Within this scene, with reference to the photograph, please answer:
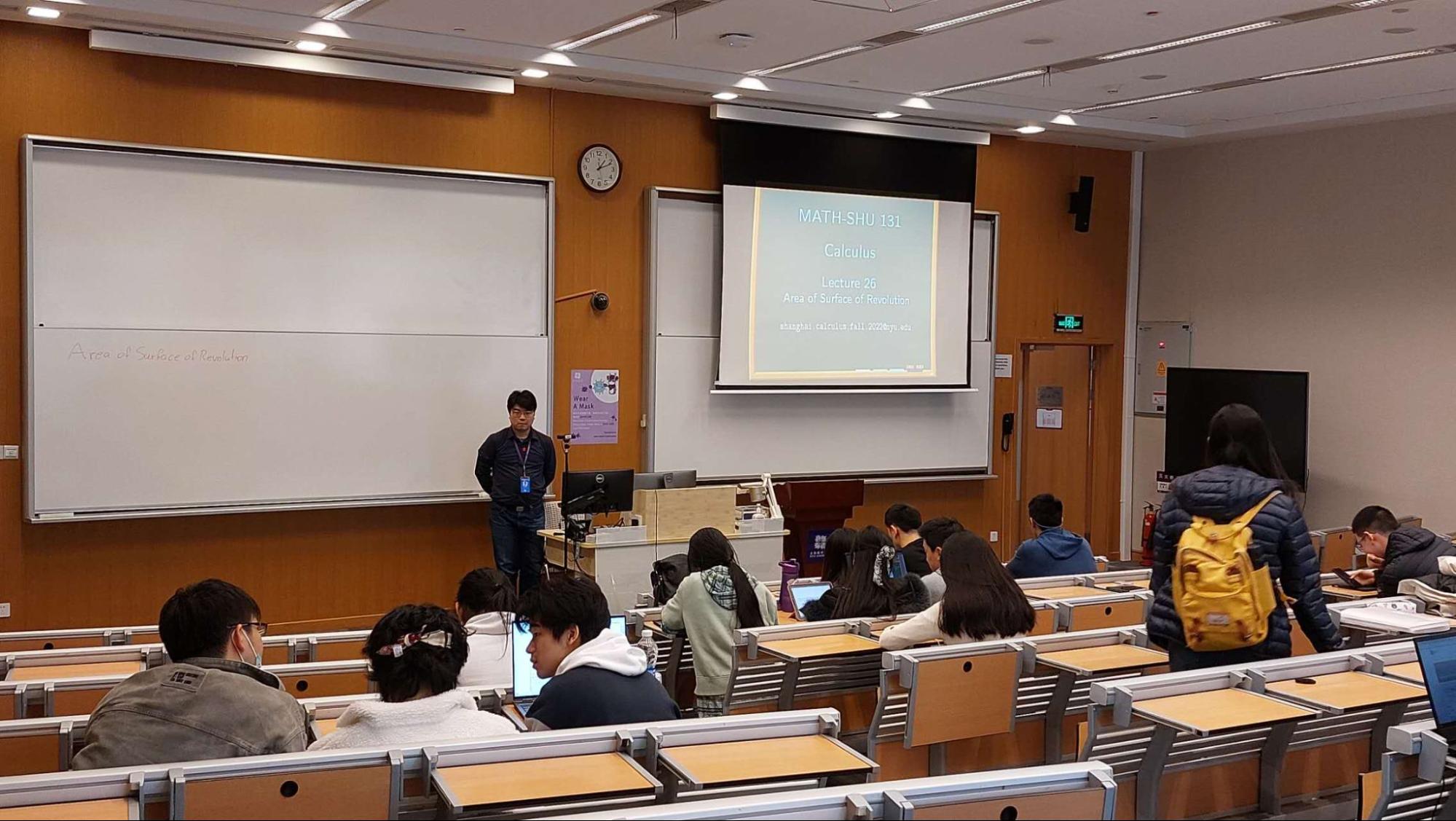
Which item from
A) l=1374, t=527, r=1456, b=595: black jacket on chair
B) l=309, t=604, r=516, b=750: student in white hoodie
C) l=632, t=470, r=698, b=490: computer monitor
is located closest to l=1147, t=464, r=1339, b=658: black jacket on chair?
l=309, t=604, r=516, b=750: student in white hoodie

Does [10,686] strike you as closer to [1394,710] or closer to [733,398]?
[1394,710]

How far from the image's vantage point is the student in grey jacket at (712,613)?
15.4ft

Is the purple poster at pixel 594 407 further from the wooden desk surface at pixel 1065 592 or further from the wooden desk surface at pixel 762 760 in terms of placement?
the wooden desk surface at pixel 762 760

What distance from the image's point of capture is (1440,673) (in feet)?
10.3

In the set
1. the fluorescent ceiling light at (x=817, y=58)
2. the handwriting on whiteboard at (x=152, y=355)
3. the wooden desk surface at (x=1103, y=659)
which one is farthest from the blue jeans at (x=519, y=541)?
the wooden desk surface at (x=1103, y=659)

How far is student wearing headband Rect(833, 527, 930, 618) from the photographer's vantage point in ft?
17.2

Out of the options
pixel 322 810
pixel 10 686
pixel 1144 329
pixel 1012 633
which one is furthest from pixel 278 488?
pixel 1144 329

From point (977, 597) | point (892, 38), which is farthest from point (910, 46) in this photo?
point (977, 597)

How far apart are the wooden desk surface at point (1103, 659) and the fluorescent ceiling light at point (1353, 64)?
4836mm

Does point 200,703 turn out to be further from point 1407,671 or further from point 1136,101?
point 1136,101

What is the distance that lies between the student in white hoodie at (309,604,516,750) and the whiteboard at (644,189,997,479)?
583 centimetres

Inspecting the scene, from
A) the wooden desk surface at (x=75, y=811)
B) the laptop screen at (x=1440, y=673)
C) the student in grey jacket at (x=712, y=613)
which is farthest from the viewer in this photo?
the student in grey jacket at (x=712, y=613)

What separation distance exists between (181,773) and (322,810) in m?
0.28

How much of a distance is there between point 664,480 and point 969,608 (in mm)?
4229
